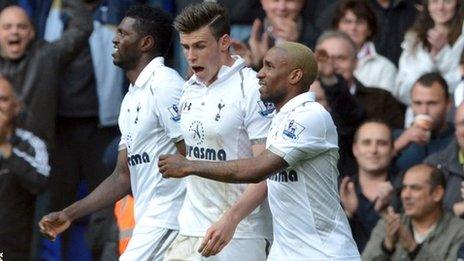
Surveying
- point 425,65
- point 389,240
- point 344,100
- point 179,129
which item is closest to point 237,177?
point 179,129

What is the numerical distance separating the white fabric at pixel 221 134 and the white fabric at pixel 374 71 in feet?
12.4

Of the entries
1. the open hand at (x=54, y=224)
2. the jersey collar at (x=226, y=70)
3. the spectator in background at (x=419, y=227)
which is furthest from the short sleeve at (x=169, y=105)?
the spectator in background at (x=419, y=227)

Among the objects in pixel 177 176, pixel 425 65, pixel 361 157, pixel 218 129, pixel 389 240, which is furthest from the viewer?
pixel 425 65

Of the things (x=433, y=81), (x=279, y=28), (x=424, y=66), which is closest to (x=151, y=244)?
(x=433, y=81)

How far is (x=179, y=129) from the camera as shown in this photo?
9594 mm

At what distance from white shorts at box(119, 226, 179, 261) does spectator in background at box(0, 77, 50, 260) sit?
10.5ft

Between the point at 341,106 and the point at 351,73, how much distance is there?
537 mm

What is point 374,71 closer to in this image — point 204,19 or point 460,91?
point 460,91

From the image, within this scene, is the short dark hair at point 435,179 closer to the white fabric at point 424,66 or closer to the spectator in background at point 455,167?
the spectator in background at point 455,167

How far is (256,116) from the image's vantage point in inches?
362

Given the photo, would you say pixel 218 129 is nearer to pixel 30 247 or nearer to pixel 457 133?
pixel 457 133

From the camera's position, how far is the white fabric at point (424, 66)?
13000 millimetres

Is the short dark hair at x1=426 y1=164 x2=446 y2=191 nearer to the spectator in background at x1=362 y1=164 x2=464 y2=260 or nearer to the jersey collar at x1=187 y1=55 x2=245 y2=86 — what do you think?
the spectator in background at x1=362 y1=164 x2=464 y2=260

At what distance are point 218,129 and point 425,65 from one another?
4.18 meters
